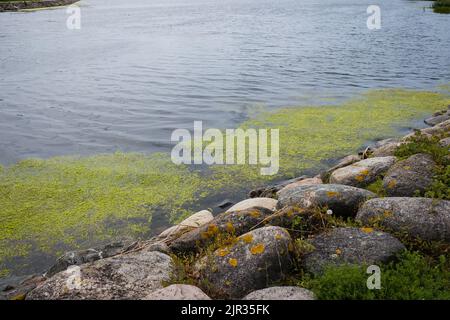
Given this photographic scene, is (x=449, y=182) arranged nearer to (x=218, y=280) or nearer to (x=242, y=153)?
(x=218, y=280)

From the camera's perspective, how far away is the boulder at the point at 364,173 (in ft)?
24.3

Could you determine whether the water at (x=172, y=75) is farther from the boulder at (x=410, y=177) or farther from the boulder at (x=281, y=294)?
the boulder at (x=281, y=294)

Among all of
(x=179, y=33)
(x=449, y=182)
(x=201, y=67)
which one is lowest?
(x=449, y=182)

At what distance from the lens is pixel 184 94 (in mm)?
19031

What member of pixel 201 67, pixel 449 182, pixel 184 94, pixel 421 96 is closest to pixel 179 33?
pixel 201 67

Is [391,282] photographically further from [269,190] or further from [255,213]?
[269,190]

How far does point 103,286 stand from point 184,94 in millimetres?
15123

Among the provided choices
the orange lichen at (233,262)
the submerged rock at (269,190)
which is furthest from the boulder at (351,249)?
the submerged rock at (269,190)

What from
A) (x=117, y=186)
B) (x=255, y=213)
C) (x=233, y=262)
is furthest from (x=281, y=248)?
(x=117, y=186)

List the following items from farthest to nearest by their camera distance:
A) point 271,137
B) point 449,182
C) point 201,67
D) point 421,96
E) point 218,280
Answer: point 201,67 < point 421,96 < point 271,137 < point 449,182 < point 218,280

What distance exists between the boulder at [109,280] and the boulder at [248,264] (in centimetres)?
55

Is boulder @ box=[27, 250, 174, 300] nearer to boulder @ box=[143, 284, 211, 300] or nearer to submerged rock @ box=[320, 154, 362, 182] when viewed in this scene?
boulder @ box=[143, 284, 211, 300]

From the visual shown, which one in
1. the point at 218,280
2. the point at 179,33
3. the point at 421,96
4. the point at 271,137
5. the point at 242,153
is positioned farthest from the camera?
the point at 179,33
